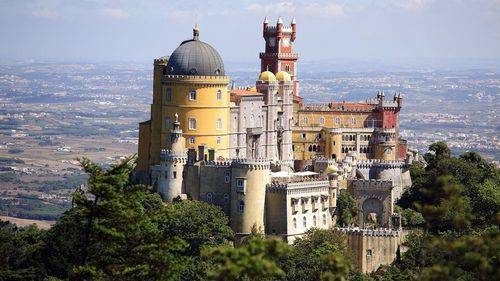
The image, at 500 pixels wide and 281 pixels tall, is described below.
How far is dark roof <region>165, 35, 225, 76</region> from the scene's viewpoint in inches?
4109

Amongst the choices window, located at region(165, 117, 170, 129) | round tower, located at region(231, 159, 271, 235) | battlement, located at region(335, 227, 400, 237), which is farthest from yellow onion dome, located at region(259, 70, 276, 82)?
battlement, located at region(335, 227, 400, 237)

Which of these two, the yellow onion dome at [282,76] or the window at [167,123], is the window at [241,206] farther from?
the yellow onion dome at [282,76]

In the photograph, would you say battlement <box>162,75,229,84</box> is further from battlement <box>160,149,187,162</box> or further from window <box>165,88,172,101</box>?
battlement <box>160,149,187,162</box>

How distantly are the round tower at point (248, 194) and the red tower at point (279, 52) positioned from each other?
109 feet

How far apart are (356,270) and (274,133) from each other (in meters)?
24.7

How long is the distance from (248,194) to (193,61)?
46.3 ft

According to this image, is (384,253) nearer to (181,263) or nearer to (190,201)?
(190,201)

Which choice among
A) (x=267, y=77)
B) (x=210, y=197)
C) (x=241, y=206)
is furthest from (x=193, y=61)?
(x=241, y=206)

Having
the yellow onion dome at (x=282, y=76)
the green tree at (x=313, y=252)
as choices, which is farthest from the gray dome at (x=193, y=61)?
the green tree at (x=313, y=252)

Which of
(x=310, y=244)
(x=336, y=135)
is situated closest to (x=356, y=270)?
(x=310, y=244)

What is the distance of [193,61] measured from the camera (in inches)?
4107

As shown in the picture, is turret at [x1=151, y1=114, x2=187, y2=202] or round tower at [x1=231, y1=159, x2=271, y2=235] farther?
turret at [x1=151, y1=114, x2=187, y2=202]

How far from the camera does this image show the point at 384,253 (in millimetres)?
96312

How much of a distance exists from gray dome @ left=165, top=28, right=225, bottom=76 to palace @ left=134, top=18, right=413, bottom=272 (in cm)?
8
